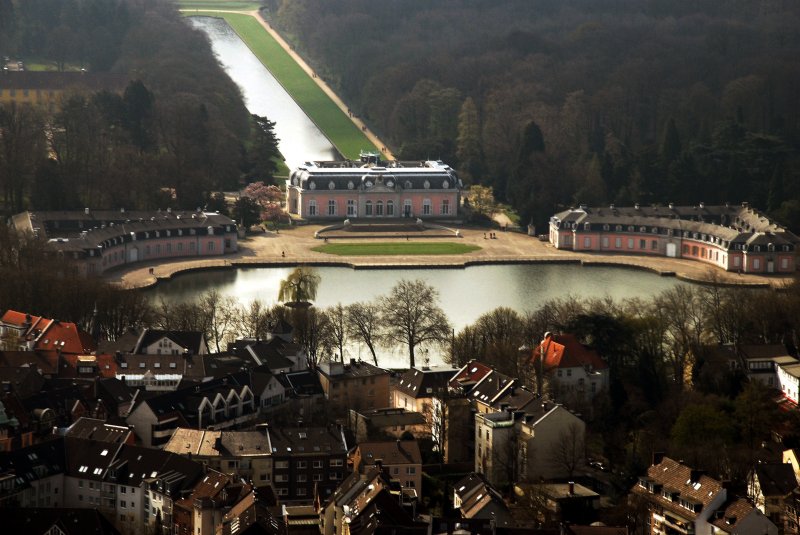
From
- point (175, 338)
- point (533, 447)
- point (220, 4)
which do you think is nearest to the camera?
point (533, 447)

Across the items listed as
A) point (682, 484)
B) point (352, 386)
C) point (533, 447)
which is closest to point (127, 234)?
point (352, 386)

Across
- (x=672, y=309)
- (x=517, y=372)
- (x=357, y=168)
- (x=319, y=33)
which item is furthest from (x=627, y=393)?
(x=319, y=33)

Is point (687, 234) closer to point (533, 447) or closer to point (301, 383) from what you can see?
point (301, 383)

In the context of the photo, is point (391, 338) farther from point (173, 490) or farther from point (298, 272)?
point (173, 490)

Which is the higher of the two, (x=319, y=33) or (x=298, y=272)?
(x=319, y=33)

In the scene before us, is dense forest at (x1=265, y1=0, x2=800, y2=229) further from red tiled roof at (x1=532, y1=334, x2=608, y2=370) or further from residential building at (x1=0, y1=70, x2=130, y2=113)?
red tiled roof at (x1=532, y1=334, x2=608, y2=370)

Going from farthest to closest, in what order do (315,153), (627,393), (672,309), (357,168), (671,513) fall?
(315,153) < (357,168) < (672,309) < (627,393) < (671,513)

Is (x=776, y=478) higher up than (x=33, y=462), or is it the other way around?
(x=776, y=478)
